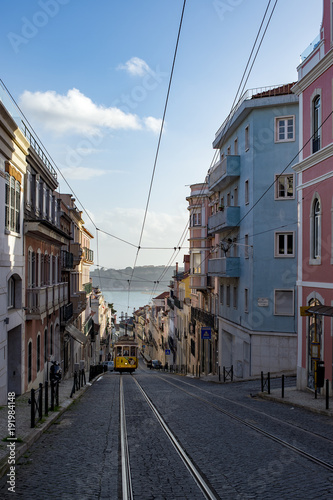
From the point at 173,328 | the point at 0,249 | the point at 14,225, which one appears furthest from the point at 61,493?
the point at 173,328

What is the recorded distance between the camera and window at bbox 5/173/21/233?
54.0ft

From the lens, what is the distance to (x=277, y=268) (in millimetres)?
27156

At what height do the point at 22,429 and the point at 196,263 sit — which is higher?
the point at 196,263

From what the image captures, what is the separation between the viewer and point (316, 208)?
18.4 m

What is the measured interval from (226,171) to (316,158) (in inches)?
494

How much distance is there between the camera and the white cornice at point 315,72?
54.6ft

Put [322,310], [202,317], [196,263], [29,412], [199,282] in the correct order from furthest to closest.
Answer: [196,263] < [202,317] < [199,282] < [322,310] < [29,412]

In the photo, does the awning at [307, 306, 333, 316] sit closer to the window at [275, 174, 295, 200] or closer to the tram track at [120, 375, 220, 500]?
the tram track at [120, 375, 220, 500]

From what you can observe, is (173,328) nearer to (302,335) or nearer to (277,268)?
(277,268)

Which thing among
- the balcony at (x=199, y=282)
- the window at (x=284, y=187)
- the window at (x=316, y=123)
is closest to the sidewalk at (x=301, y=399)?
the window at (x=316, y=123)

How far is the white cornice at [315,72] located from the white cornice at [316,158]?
267cm

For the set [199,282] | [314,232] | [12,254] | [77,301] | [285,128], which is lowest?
[77,301]

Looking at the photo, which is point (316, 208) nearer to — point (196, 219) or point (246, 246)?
point (246, 246)

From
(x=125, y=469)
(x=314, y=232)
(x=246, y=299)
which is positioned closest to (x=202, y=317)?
(x=246, y=299)
